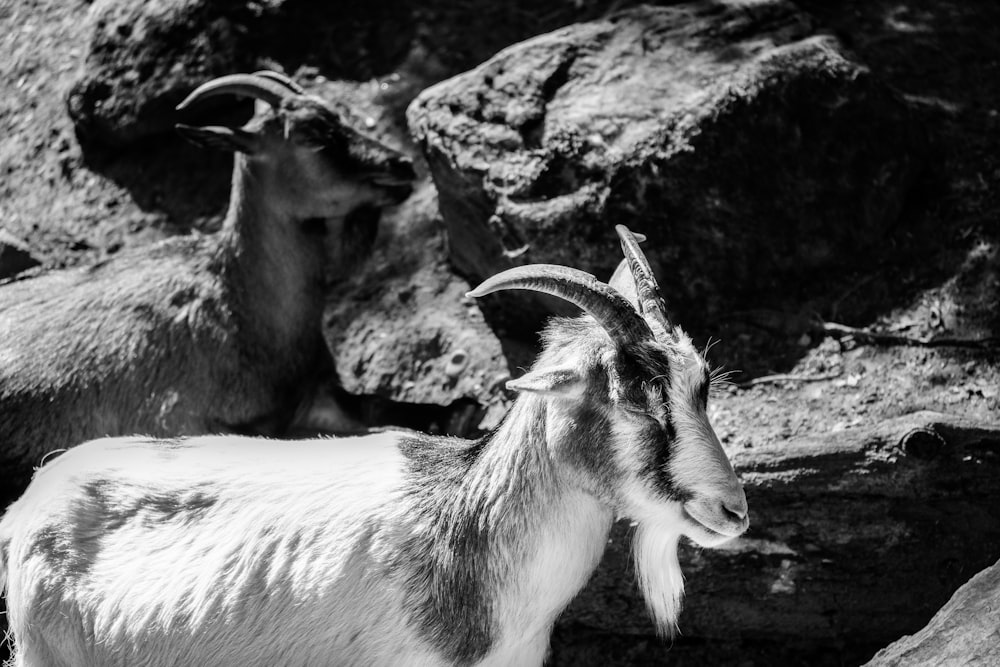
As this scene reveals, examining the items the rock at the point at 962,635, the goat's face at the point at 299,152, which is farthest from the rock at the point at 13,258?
the rock at the point at 962,635

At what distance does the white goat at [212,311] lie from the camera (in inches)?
205

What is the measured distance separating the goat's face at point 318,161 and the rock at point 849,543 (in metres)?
2.36

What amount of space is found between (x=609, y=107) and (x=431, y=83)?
218 centimetres

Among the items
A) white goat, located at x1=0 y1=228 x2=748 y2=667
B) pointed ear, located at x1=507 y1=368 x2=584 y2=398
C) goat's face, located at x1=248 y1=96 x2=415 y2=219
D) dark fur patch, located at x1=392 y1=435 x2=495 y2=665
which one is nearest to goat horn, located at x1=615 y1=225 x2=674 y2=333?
white goat, located at x1=0 y1=228 x2=748 y2=667

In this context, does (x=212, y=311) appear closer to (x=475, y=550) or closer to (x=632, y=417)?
(x=475, y=550)

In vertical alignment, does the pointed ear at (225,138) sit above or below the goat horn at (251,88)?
below

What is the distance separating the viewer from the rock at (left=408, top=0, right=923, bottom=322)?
5562 mm

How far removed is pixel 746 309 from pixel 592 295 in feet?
8.32

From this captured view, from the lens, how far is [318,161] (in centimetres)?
566

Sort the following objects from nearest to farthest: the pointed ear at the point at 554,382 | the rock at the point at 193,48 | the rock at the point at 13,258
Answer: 1. the pointed ear at the point at 554,382
2. the rock at the point at 13,258
3. the rock at the point at 193,48

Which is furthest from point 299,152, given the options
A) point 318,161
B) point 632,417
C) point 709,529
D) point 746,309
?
point 709,529

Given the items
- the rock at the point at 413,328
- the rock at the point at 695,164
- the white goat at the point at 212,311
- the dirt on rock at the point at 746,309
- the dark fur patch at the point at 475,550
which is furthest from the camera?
the rock at the point at 413,328

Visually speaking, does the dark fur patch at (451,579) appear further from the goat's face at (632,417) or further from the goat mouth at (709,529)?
the goat mouth at (709,529)

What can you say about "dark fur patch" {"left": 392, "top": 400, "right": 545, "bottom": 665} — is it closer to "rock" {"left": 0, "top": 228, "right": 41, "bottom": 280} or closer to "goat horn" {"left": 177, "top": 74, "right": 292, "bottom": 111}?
"goat horn" {"left": 177, "top": 74, "right": 292, "bottom": 111}
